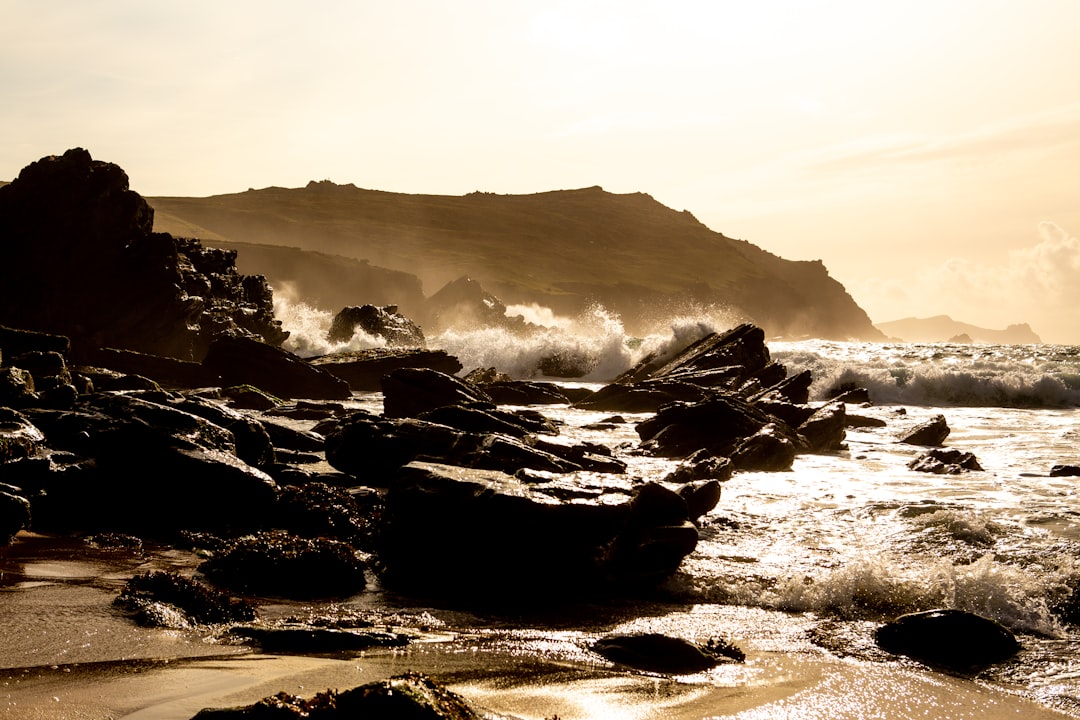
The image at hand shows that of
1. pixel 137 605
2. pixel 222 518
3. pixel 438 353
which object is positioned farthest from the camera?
pixel 438 353

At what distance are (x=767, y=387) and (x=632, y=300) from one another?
263 ft

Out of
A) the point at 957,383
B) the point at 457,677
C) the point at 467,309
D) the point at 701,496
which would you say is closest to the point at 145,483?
the point at 457,677

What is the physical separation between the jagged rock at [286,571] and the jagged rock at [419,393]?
1132cm

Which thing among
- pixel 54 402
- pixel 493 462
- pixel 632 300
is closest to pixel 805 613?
pixel 493 462

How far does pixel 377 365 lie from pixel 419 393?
Answer: 31.8 ft

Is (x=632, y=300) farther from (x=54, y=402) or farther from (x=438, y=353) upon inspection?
(x=54, y=402)

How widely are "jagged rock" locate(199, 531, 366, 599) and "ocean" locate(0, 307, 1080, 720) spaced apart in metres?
0.25

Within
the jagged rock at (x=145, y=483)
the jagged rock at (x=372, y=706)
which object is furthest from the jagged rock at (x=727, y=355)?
the jagged rock at (x=372, y=706)

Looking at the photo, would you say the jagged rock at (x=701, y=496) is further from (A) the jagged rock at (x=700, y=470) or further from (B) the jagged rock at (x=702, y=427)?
(B) the jagged rock at (x=702, y=427)

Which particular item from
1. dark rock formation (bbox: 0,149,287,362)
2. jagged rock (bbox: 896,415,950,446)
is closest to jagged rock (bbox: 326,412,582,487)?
jagged rock (bbox: 896,415,950,446)

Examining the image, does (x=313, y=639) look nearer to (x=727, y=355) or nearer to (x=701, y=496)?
(x=701, y=496)

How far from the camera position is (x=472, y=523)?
295 inches

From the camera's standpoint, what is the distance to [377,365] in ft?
93.0

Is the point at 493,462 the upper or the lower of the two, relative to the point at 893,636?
upper
